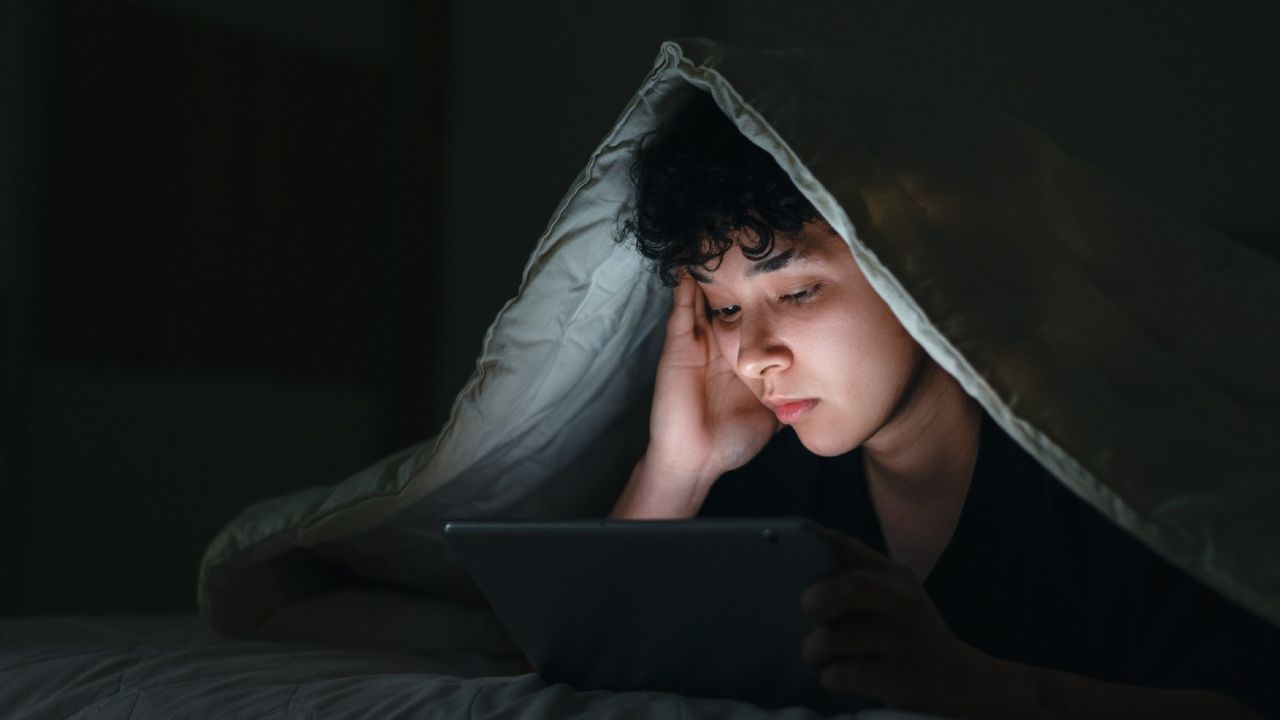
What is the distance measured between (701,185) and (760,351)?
16cm

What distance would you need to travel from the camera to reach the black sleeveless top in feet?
2.48

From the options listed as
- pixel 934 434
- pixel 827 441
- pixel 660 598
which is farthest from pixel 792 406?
pixel 660 598

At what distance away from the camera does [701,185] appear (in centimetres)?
106

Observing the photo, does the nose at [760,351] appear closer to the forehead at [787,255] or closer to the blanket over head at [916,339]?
the forehead at [787,255]

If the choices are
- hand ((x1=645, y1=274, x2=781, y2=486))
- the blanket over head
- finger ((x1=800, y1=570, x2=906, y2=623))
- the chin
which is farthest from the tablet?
hand ((x1=645, y1=274, x2=781, y2=486))

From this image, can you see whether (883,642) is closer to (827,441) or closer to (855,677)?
(855,677)

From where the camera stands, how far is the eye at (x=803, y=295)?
40.6 inches

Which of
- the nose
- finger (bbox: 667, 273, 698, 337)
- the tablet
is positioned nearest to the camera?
the tablet

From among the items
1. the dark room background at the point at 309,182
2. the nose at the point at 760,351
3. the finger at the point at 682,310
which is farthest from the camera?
the dark room background at the point at 309,182

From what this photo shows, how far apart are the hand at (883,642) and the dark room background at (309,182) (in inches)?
37.4

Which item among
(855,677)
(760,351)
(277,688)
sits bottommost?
(277,688)

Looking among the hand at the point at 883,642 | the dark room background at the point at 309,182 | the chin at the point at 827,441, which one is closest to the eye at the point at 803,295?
the chin at the point at 827,441

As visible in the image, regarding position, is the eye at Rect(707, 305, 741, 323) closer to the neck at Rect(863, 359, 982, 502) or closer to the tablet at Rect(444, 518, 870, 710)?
the neck at Rect(863, 359, 982, 502)

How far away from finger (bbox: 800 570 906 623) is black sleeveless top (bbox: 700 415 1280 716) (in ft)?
0.88
